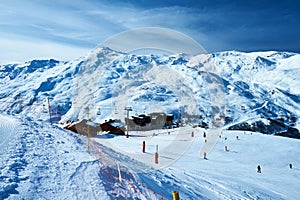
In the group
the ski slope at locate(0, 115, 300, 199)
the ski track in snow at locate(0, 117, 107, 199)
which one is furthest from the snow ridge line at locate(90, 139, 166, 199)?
the ski track in snow at locate(0, 117, 107, 199)

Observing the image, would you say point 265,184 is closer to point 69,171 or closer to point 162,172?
point 162,172

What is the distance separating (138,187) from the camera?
6.89 meters

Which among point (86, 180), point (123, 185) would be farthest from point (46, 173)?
point (123, 185)

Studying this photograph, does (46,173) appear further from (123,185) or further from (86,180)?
(123,185)

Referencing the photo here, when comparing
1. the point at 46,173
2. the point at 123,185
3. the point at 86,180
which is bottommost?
the point at 123,185

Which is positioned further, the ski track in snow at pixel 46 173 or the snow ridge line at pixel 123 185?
the snow ridge line at pixel 123 185

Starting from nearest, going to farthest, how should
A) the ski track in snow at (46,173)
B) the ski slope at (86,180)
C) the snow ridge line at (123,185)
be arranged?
the ski track in snow at (46,173)
the ski slope at (86,180)
the snow ridge line at (123,185)

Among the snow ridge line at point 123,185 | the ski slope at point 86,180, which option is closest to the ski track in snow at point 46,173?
the ski slope at point 86,180

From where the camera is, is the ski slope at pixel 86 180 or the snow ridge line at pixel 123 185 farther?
the snow ridge line at pixel 123 185

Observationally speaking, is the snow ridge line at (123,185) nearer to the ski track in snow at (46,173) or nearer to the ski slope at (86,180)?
the ski slope at (86,180)

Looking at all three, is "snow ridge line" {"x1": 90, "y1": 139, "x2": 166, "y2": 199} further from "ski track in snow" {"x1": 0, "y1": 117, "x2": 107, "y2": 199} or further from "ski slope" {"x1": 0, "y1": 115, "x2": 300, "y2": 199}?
"ski track in snow" {"x1": 0, "y1": 117, "x2": 107, "y2": 199}

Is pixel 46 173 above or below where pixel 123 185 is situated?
above

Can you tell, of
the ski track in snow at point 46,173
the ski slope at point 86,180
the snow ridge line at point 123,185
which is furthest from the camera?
the snow ridge line at point 123,185

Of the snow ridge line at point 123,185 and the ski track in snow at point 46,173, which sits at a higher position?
the ski track in snow at point 46,173
